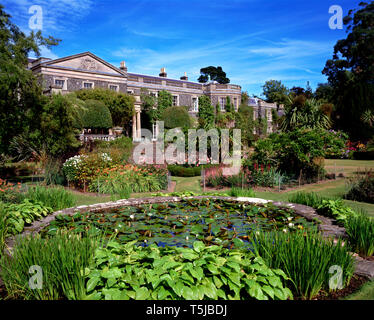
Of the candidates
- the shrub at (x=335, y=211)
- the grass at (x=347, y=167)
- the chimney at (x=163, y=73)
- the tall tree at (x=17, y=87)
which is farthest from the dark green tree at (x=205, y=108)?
the shrub at (x=335, y=211)

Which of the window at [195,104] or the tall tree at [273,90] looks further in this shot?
the tall tree at [273,90]

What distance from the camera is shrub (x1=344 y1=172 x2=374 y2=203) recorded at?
8.67 metres

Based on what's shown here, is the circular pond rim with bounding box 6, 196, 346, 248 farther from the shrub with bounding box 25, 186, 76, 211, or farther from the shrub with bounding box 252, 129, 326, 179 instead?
the shrub with bounding box 252, 129, 326, 179

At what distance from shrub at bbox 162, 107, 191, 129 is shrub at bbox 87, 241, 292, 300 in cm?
2669

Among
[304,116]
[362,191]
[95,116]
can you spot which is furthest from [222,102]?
[362,191]

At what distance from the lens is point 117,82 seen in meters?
30.5

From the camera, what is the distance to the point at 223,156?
51.3 ft

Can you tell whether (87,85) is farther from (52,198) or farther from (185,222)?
(185,222)

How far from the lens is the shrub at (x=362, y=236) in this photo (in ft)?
12.2

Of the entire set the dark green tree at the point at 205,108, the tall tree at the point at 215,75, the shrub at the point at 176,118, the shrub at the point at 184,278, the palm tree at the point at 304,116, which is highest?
the tall tree at the point at 215,75

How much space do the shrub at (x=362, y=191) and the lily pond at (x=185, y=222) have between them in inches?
168

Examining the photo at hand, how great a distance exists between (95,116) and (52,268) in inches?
807

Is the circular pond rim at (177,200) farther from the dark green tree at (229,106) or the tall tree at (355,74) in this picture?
the dark green tree at (229,106)
